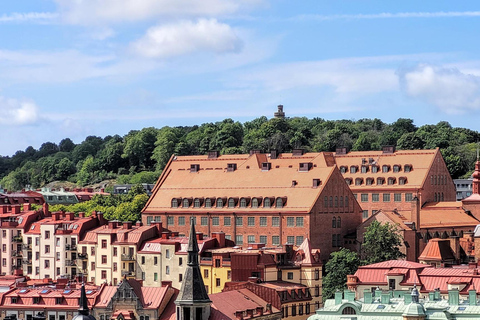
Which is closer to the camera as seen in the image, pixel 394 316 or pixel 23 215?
pixel 394 316

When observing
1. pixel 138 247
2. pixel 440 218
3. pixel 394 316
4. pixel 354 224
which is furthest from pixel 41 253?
pixel 394 316

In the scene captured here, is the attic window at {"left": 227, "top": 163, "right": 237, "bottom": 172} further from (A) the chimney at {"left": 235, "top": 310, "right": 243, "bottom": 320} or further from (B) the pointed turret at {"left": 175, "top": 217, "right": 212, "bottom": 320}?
(B) the pointed turret at {"left": 175, "top": 217, "right": 212, "bottom": 320}

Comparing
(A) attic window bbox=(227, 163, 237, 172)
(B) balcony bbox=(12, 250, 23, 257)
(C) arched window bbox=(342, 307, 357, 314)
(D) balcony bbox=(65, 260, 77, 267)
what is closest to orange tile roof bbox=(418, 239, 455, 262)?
(A) attic window bbox=(227, 163, 237, 172)

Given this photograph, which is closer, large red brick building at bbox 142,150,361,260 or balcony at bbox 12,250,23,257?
large red brick building at bbox 142,150,361,260

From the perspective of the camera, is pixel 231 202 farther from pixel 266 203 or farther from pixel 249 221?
pixel 266 203

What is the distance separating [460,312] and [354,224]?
6059 centimetres

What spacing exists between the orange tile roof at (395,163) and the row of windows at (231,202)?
1626 centimetres

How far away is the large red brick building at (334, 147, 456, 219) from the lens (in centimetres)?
16950

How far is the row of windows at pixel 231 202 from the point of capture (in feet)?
527

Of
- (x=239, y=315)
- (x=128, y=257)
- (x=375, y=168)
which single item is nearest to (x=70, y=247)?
(x=128, y=257)

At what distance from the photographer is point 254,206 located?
162 metres

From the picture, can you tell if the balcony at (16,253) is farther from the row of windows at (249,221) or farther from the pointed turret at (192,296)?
the pointed turret at (192,296)

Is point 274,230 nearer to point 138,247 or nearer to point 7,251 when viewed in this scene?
point 138,247

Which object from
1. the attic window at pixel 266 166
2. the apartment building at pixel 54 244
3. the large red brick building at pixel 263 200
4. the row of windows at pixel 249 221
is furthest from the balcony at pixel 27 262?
the attic window at pixel 266 166
